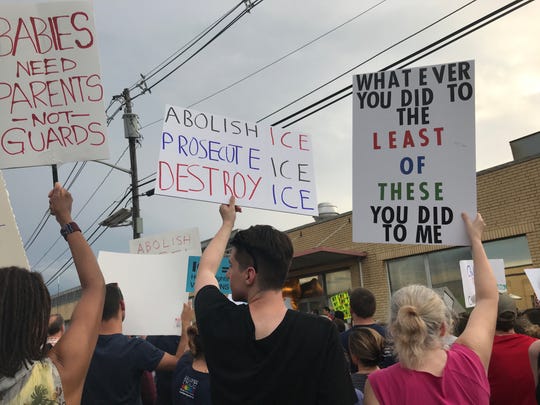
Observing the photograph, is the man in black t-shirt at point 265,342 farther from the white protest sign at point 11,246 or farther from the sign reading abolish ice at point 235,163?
the sign reading abolish ice at point 235,163

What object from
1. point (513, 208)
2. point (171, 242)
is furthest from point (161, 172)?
point (513, 208)

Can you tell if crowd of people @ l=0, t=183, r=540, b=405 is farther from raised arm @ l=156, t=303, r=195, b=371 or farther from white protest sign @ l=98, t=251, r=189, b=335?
white protest sign @ l=98, t=251, r=189, b=335

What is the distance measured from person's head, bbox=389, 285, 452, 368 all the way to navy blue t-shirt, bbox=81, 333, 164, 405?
72.9 inches

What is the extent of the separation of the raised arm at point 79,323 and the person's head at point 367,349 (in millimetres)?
1872

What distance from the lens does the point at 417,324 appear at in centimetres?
235

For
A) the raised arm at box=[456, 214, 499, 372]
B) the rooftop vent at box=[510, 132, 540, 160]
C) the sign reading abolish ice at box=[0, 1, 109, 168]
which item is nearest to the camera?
the raised arm at box=[456, 214, 499, 372]

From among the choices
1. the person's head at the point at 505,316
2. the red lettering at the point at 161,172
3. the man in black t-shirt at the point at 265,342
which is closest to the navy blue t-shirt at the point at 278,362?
the man in black t-shirt at the point at 265,342

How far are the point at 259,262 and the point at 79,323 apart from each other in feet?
2.39

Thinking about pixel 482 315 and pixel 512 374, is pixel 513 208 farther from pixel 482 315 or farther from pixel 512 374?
pixel 482 315

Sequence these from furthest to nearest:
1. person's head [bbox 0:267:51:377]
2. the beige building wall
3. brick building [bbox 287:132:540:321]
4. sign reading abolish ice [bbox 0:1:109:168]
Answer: brick building [bbox 287:132:540:321]
the beige building wall
sign reading abolish ice [bbox 0:1:109:168]
person's head [bbox 0:267:51:377]

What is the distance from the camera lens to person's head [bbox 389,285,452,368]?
234 centimetres

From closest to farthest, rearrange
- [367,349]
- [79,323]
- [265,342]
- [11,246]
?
[79,323], [265,342], [11,246], [367,349]

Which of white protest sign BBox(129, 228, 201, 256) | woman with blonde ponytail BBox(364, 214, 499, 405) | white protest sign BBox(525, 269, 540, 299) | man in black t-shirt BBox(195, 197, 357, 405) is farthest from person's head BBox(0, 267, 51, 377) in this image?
white protest sign BBox(129, 228, 201, 256)

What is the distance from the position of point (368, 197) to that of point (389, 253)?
12.4 metres
